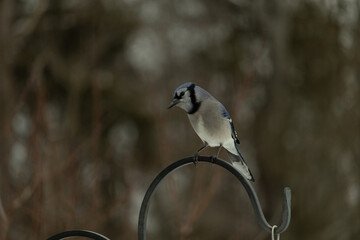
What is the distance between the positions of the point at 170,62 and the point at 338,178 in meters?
2.52

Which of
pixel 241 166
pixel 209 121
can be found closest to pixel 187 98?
pixel 209 121

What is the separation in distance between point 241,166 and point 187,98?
0.31m

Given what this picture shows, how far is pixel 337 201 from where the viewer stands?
6.00 meters

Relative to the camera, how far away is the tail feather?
6.30 feet

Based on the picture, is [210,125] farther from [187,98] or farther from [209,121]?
[187,98]

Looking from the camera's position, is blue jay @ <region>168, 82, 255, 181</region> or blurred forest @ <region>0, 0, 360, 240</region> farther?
blurred forest @ <region>0, 0, 360, 240</region>

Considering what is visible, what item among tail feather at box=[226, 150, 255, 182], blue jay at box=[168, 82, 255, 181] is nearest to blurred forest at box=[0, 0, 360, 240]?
blue jay at box=[168, 82, 255, 181]

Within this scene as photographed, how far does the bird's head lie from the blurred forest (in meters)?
2.98

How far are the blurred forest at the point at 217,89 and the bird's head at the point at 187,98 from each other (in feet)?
9.79

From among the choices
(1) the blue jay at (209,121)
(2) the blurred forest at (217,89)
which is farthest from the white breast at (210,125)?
(2) the blurred forest at (217,89)

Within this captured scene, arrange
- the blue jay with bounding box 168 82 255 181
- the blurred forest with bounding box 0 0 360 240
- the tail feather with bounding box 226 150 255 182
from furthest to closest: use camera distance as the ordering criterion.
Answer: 1. the blurred forest with bounding box 0 0 360 240
2. the blue jay with bounding box 168 82 255 181
3. the tail feather with bounding box 226 150 255 182

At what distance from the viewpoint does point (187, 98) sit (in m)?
2.06

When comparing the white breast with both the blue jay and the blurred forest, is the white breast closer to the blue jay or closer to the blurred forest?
the blue jay

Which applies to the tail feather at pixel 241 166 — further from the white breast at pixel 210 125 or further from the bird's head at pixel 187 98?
the bird's head at pixel 187 98
